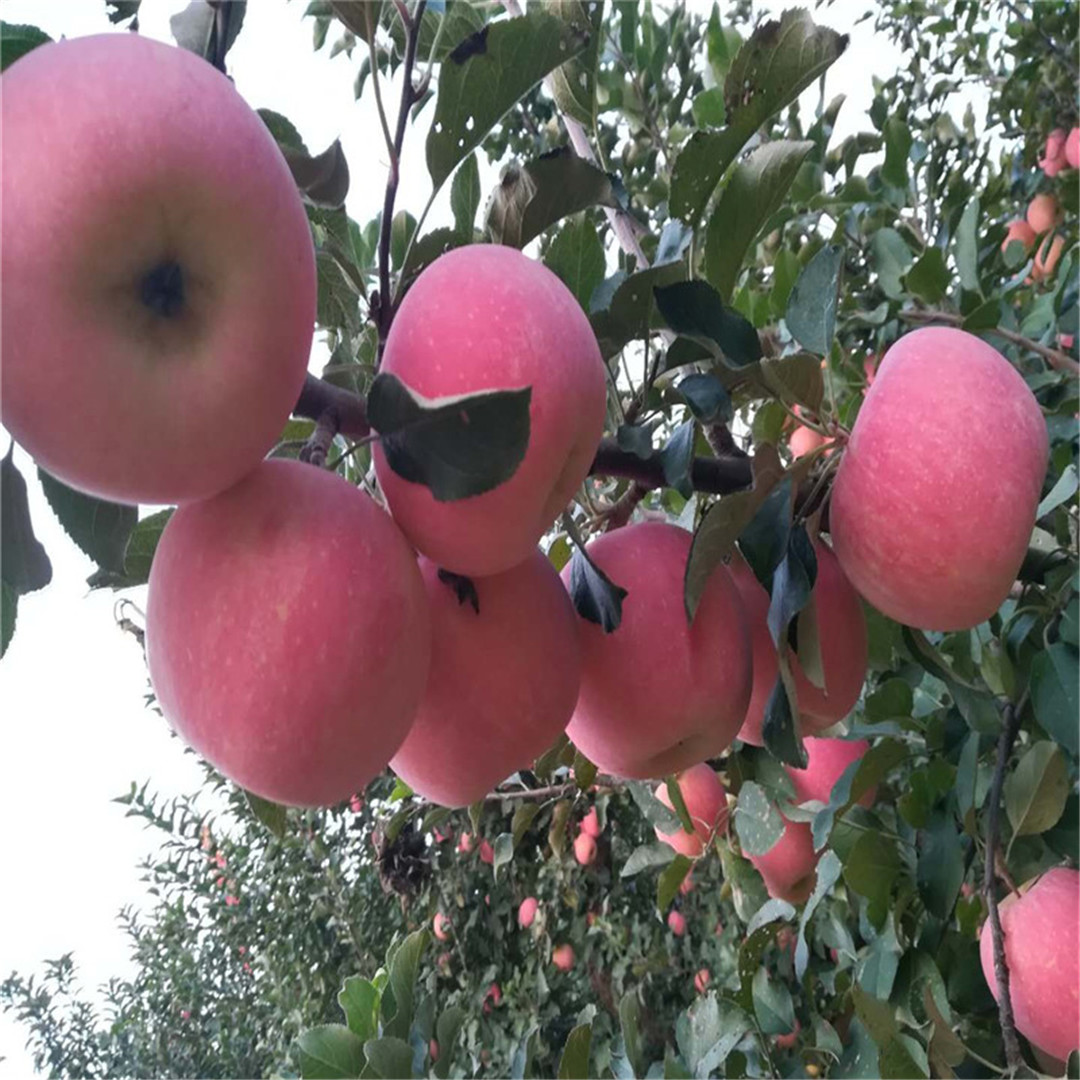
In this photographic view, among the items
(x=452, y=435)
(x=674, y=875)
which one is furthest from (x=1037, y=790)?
(x=452, y=435)

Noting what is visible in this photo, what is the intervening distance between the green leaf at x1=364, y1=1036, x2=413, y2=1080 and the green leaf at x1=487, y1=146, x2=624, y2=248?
2.65 feet

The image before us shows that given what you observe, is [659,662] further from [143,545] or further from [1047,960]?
[1047,960]

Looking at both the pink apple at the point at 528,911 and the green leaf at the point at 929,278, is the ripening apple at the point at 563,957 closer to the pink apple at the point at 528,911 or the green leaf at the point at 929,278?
the pink apple at the point at 528,911

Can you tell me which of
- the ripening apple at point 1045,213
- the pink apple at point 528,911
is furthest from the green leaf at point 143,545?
the pink apple at point 528,911

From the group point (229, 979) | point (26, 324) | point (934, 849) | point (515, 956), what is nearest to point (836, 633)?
point (934, 849)

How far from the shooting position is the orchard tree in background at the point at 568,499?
0.46 m

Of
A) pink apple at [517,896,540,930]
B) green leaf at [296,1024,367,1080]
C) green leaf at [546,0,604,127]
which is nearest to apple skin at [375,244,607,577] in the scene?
green leaf at [546,0,604,127]

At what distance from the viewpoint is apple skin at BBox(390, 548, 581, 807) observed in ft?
2.08

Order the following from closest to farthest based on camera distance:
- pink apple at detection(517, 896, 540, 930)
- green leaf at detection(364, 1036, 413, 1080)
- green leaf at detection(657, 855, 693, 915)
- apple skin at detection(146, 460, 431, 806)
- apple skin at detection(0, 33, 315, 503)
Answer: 1. apple skin at detection(0, 33, 315, 503)
2. apple skin at detection(146, 460, 431, 806)
3. green leaf at detection(364, 1036, 413, 1080)
4. green leaf at detection(657, 855, 693, 915)
5. pink apple at detection(517, 896, 540, 930)

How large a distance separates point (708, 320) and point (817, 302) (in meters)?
0.20

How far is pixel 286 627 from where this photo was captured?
20.4 inches

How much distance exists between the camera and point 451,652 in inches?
25.2

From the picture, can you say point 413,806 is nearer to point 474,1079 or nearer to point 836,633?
point 836,633

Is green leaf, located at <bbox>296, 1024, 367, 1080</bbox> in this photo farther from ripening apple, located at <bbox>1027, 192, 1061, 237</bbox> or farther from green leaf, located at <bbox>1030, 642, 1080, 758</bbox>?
ripening apple, located at <bbox>1027, 192, 1061, 237</bbox>
